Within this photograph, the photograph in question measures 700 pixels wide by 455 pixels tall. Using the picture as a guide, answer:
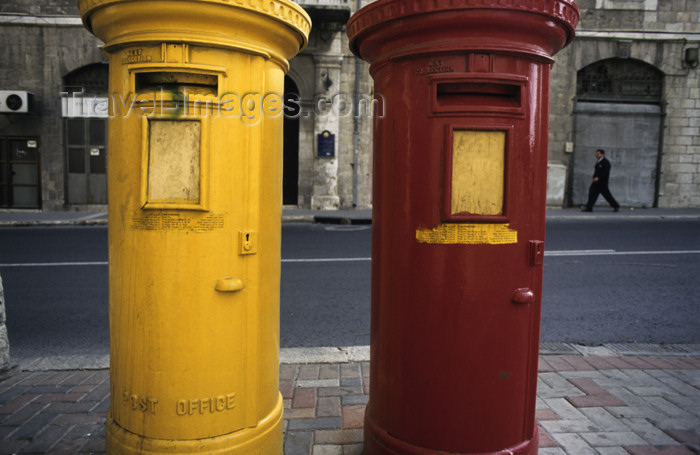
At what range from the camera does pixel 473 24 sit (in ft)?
6.07

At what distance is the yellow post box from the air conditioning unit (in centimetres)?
1522

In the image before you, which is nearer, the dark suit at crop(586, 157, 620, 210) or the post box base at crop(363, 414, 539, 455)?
the post box base at crop(363, 414, 539, 455)

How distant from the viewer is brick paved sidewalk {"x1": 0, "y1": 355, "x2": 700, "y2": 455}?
2.50m

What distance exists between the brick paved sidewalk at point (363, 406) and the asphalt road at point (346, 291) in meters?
0.68

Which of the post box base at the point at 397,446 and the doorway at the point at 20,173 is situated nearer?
the post box base at the point at 397,446

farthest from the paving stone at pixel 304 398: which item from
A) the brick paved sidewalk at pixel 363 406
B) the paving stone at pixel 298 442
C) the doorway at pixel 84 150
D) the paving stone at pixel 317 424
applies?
the doorway at pixel 84 150

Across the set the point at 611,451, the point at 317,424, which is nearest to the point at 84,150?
the point at 317,424

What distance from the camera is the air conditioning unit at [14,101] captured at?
1446cm

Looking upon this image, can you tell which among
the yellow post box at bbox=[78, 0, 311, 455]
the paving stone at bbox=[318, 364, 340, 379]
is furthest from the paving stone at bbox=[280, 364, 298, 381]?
the yellow post box at bbox=[78, 0, 311, 455]

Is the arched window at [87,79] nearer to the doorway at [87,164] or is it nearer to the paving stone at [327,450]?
the doorway at [87,164]

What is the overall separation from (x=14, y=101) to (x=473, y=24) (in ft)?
54.2

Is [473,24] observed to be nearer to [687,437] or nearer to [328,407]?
[328,407]

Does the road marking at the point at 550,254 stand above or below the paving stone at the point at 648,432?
above
